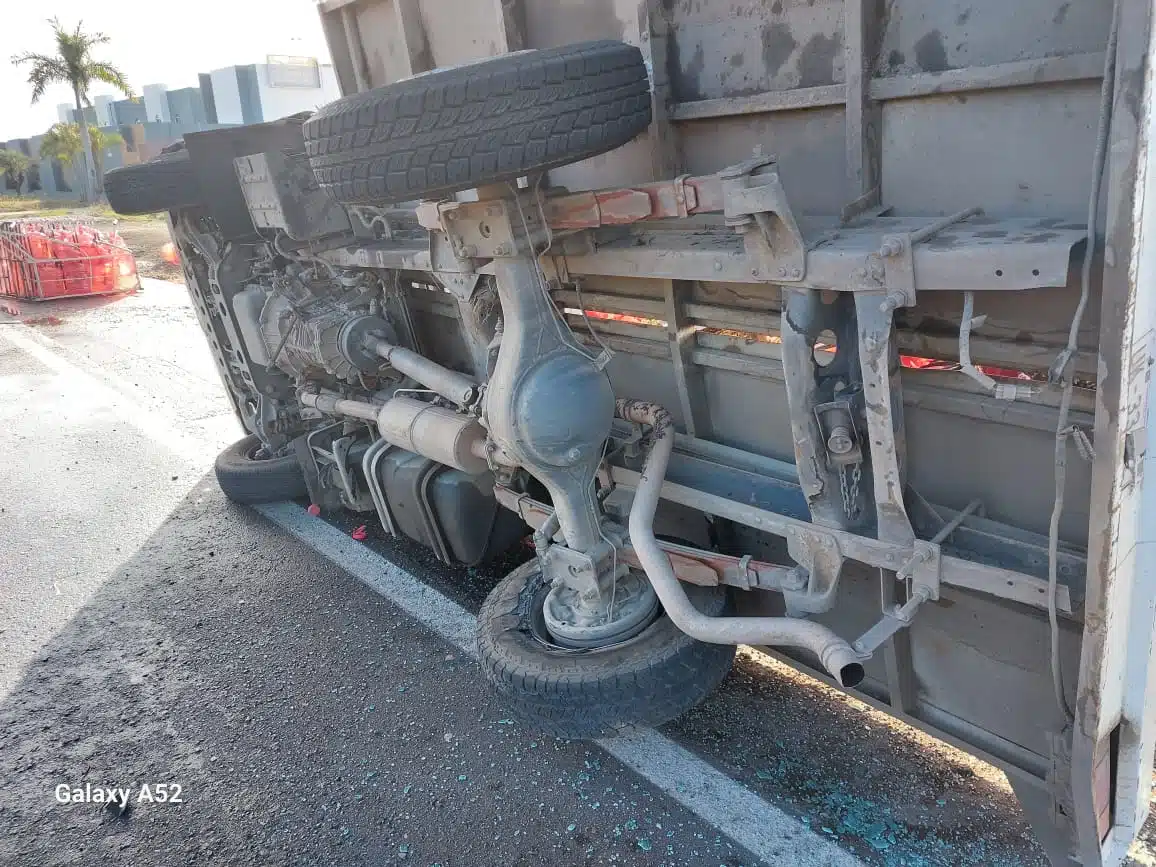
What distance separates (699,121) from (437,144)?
2.91 feet

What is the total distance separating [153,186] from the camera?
173 inches

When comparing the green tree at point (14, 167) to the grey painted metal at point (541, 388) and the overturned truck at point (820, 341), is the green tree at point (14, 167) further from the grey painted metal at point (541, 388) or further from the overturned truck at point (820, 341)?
the grey painted metal at point (541, 388)

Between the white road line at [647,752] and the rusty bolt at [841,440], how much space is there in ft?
3.79

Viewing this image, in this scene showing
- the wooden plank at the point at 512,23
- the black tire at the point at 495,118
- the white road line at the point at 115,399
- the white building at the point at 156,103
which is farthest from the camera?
the white building at the point at 156,103

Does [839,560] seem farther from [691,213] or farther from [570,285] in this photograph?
[570,285]

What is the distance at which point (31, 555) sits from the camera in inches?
191

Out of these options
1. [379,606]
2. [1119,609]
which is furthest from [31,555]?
[1119,609]

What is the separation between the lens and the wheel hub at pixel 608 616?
9.55 ft

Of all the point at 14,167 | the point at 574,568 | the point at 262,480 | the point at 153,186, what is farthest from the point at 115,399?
the point at 14,167

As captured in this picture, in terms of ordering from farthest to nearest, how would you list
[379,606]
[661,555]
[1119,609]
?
[379,606] < [661,555] < [1119,609]

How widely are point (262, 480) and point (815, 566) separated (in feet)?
12.1

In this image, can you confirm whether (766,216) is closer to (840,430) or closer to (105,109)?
(840,430)

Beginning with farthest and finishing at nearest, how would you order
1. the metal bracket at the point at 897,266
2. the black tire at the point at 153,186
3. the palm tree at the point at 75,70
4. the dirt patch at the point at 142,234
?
the palm tree at the point at 75,70
the dirt patch at the point at 142,234
the black tire at the point at 153,186
the metal bracket at the point at 897,266

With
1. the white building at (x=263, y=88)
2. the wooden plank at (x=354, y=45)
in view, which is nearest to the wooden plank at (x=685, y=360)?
the wooden plank at (x=354, y=45)
